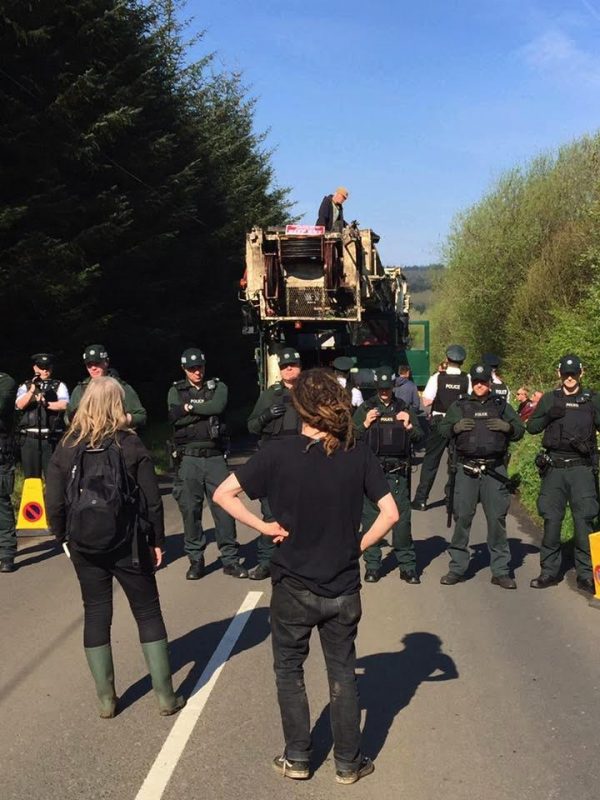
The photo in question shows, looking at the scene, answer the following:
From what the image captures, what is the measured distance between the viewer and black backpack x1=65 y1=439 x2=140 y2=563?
403 cm

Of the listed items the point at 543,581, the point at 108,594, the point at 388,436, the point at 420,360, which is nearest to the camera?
the point at 108,594

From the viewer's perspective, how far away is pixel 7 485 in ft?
25.6

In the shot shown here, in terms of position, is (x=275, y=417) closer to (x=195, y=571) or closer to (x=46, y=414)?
(x=195, y=571)

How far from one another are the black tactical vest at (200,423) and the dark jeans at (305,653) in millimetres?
3723

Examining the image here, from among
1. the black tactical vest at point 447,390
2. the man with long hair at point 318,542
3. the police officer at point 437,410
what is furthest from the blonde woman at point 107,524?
the black tactical vest at point 447,390

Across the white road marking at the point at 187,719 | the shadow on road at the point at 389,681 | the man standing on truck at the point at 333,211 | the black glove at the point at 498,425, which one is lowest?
the shadow on road at the point at 389,681

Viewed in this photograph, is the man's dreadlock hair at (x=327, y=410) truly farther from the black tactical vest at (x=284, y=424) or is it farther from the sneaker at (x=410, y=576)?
the sneaker at (x=410, y=576)

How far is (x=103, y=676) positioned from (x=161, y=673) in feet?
1.03

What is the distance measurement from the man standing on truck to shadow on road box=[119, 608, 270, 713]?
8.93m

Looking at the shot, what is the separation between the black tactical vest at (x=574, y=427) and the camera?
267 inches

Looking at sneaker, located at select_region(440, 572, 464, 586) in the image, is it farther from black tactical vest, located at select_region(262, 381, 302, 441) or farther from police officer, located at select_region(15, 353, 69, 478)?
police officer, located at select_region(15, 353, 69, 478)

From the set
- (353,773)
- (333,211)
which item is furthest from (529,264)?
(353,773)

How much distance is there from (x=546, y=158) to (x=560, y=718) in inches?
1126

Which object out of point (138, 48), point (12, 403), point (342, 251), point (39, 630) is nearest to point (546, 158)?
point (138, 48)
